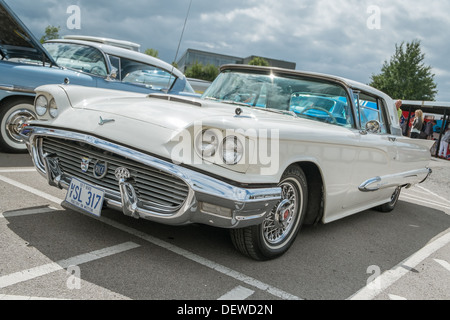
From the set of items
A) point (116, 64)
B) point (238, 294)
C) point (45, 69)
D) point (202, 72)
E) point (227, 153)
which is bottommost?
point (238, 294)

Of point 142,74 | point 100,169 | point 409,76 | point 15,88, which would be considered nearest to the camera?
point 100,169

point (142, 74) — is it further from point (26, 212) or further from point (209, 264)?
point (209, 264)

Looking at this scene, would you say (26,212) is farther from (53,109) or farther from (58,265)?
(58,265)

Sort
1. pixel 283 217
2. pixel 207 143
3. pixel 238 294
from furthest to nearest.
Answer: pixel 283 217, pixel 207 143, pixel 238 294

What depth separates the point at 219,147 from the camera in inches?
97.5

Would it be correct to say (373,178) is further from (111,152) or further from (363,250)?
(111,152)

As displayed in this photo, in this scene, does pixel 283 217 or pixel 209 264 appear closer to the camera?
pixel 209 264

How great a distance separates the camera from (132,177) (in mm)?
2631

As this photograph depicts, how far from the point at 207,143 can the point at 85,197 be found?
0.92 metres

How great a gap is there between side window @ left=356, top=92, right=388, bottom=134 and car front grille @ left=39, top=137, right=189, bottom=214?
2195 mm

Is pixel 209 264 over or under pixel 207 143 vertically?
under

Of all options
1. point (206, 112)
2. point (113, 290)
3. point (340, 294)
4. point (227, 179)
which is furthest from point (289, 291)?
point (206, 112)

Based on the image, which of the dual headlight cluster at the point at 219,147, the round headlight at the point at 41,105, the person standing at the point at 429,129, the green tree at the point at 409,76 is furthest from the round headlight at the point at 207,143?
the green tree at the point at 409,76

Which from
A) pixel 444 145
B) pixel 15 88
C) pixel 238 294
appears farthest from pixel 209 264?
pixel 444 145
